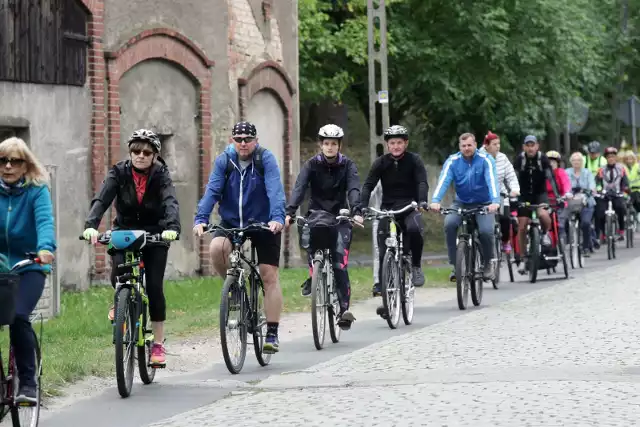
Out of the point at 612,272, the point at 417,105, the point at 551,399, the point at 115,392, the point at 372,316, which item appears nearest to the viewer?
the point at 551,399

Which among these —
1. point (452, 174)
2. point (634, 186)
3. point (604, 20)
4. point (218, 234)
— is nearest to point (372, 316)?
point (452, 174)

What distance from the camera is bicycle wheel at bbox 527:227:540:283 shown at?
21281 mm

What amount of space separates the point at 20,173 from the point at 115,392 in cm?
256

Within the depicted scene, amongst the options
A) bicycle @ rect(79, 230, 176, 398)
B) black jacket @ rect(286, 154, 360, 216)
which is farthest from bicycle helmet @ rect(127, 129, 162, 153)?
black jacket @ rect(286, 154, 360, 216)

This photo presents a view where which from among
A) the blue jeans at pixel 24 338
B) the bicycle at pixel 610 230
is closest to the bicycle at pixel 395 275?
the blue jeans at pixel 24 338

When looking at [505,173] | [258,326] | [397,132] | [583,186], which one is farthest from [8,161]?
[583,186]

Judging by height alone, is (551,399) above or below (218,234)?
below

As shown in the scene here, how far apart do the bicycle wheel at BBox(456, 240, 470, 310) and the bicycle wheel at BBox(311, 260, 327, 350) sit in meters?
3.46

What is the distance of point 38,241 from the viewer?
8.85 metres

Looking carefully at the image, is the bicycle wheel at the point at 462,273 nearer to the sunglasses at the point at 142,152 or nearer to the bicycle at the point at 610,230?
the sunglasses at the point at 142,152

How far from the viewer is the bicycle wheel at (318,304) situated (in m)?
13.5

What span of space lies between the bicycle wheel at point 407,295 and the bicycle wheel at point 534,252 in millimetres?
5479

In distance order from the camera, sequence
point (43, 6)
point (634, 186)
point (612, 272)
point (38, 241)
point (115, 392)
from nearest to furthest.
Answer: point (38, 241) < point (115, 392) < point (43, 6) < point (612, 272) < point (634, 186)

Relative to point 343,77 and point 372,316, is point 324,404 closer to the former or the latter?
point 372,316
